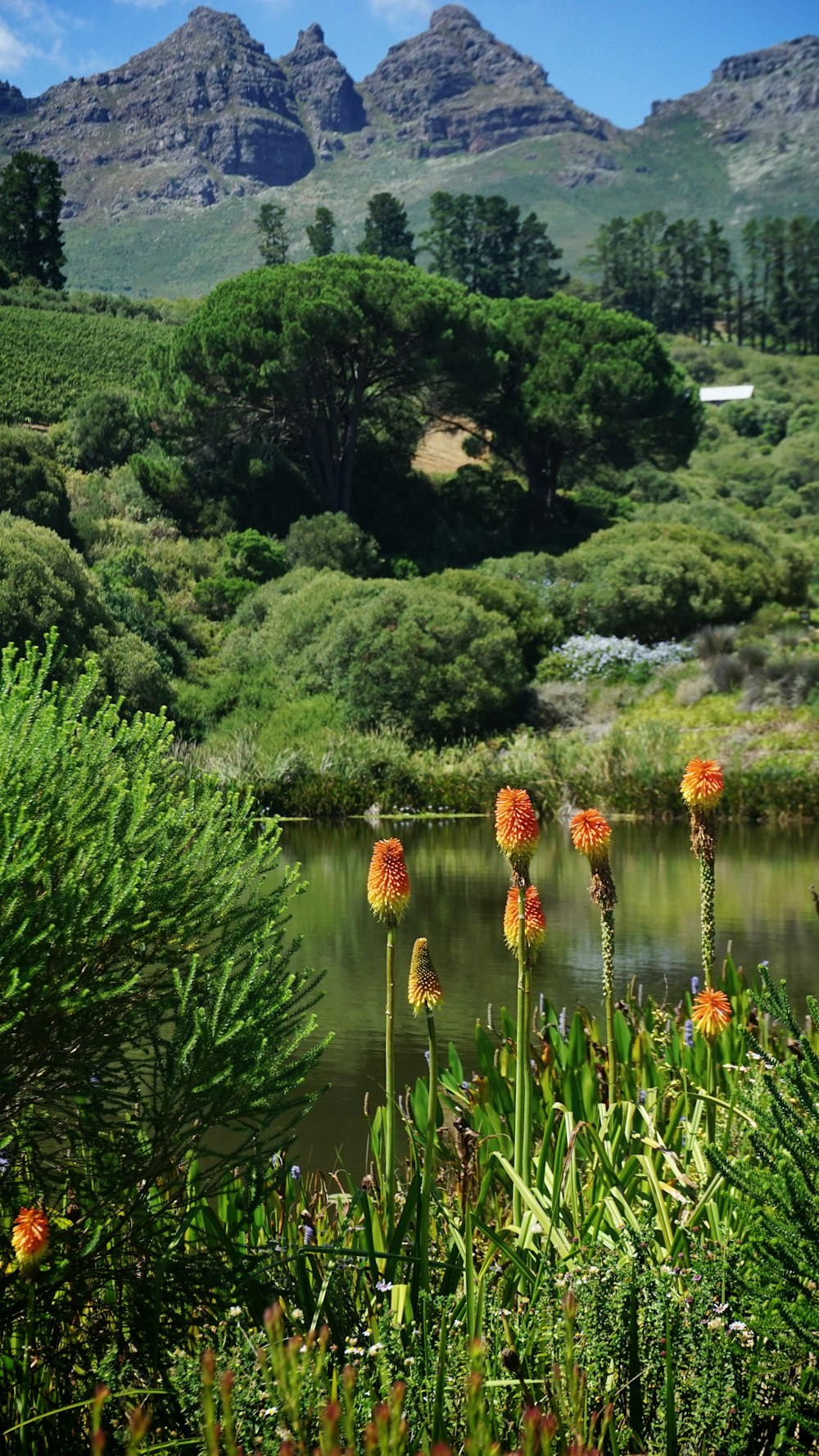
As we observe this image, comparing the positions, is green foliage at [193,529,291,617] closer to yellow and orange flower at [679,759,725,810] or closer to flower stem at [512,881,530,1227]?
yellow and orange flower at [679,759,725,810]

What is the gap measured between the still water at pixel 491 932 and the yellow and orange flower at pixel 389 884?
236mm

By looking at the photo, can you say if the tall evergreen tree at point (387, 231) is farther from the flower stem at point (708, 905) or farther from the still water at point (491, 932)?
the flower stem at point (708, 905)

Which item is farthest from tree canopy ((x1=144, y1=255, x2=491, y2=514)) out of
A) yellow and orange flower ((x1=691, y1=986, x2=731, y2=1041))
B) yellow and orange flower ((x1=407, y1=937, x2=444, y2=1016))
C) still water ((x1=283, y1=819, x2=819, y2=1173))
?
yellow and orange flower ((x1=407, y1=937, x2=444, y2=1016))

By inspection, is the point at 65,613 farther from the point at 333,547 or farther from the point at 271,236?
the point at 271,236

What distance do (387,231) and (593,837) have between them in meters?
50.7

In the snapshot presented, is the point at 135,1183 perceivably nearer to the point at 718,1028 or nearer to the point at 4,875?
the point at 4,875


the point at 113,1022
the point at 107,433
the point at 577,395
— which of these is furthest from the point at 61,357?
the point at 113,1022

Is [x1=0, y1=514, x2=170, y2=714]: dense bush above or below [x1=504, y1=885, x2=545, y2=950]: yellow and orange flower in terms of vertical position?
above

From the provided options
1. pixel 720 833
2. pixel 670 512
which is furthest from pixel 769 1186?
pixel 670 512

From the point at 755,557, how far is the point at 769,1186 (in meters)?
22.8

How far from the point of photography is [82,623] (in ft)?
52.2

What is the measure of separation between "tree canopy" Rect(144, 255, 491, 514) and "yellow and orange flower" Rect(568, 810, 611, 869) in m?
24.6

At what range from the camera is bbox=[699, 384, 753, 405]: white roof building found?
165ft

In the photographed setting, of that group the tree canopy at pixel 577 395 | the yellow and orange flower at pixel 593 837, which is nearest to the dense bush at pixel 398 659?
the tree canopy at pixel 577 395
